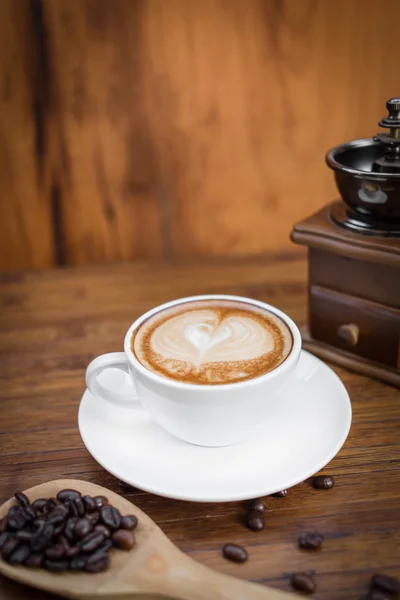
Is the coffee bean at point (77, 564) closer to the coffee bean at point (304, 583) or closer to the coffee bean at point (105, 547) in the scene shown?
the coffee bean at point (105, 547)

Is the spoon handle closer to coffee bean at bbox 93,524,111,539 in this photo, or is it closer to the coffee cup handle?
coffee bean at bbox 93,524,111,539

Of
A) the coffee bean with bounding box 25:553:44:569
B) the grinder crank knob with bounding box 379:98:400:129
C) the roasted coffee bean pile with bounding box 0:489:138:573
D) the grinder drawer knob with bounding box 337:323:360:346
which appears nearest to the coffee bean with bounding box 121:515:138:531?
the roasted coffee bean pile with bounding box 0:489:138:573

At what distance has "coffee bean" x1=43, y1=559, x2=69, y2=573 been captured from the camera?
0.78 meters

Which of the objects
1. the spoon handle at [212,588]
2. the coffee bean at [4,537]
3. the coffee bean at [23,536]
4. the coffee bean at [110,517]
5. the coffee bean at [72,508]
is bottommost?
the spoon handle at [212,588]

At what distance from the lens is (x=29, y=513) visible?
851 mm

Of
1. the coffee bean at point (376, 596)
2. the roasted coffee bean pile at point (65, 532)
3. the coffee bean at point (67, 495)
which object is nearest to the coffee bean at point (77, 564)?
the roasted coffee bean pile at point (65, 532)

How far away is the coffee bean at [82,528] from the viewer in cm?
82

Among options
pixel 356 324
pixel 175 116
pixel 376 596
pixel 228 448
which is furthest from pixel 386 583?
pixel 175 116

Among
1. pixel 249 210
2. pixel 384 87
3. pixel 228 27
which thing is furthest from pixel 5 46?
pixel 384 87

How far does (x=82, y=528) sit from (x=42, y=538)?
0.05 meters

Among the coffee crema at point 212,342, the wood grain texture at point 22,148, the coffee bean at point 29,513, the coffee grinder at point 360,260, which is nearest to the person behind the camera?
the coffee bean at point 29,513

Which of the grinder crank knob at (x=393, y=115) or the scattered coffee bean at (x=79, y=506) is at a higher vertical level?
the grinder crank knob at (x=393, y=115)

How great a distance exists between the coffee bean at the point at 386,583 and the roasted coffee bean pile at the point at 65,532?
11.4 inches

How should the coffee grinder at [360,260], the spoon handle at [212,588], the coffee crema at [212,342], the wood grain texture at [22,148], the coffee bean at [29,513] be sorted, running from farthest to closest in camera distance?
the wood grain texture at [22,148] < the coffee grinder at [360,260] < the coffee crema at [212,342] < the coffee bean at [29,513] < the spoon handle at [212,588]
